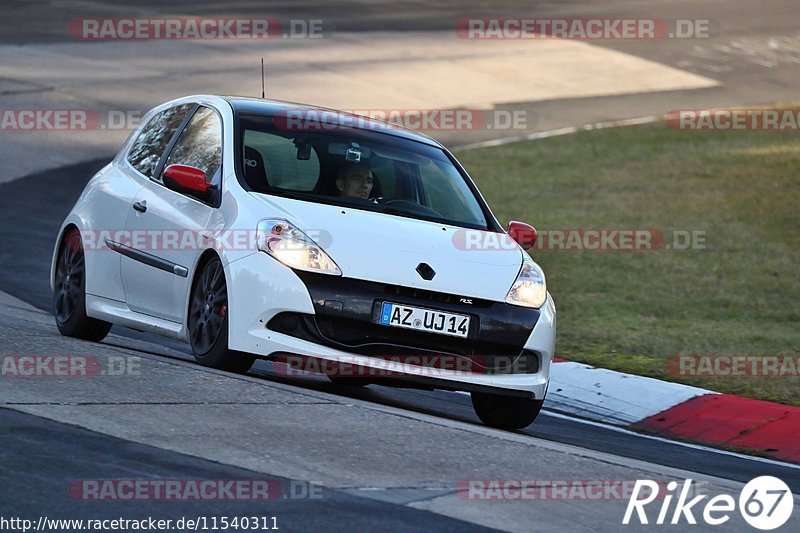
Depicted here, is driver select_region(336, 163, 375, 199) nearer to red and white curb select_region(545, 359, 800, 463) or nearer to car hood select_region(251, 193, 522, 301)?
car hood select_region(251, 193, 522, 301)

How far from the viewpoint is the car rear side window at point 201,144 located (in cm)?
897

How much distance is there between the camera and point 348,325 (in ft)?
26.1

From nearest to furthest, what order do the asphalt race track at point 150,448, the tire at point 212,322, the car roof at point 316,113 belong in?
the asphalt race track at point 150,448, the tire at point 212,322, the car roof at point 316,113

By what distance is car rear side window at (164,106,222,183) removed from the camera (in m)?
8.97

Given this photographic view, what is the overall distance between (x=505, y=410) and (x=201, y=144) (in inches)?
93.4

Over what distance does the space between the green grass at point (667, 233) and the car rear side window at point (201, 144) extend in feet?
12.0

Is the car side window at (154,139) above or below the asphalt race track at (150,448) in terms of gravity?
above

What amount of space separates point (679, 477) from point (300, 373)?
3769 mm

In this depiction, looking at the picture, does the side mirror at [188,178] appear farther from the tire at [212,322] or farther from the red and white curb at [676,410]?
the red and white curb at [676,410]

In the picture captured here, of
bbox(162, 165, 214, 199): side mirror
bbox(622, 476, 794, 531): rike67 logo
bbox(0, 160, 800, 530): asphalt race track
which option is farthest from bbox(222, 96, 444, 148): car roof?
bbox(622, 476, 794, 531): rike67 logo

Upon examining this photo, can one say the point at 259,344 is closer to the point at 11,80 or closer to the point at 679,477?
the point at 679,477

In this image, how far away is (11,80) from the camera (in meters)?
22.7

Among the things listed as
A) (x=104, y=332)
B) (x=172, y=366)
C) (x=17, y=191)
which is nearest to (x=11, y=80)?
(x=17, y=191)

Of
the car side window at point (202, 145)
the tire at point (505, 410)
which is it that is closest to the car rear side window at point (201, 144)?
the car side window at point (202, 145)
